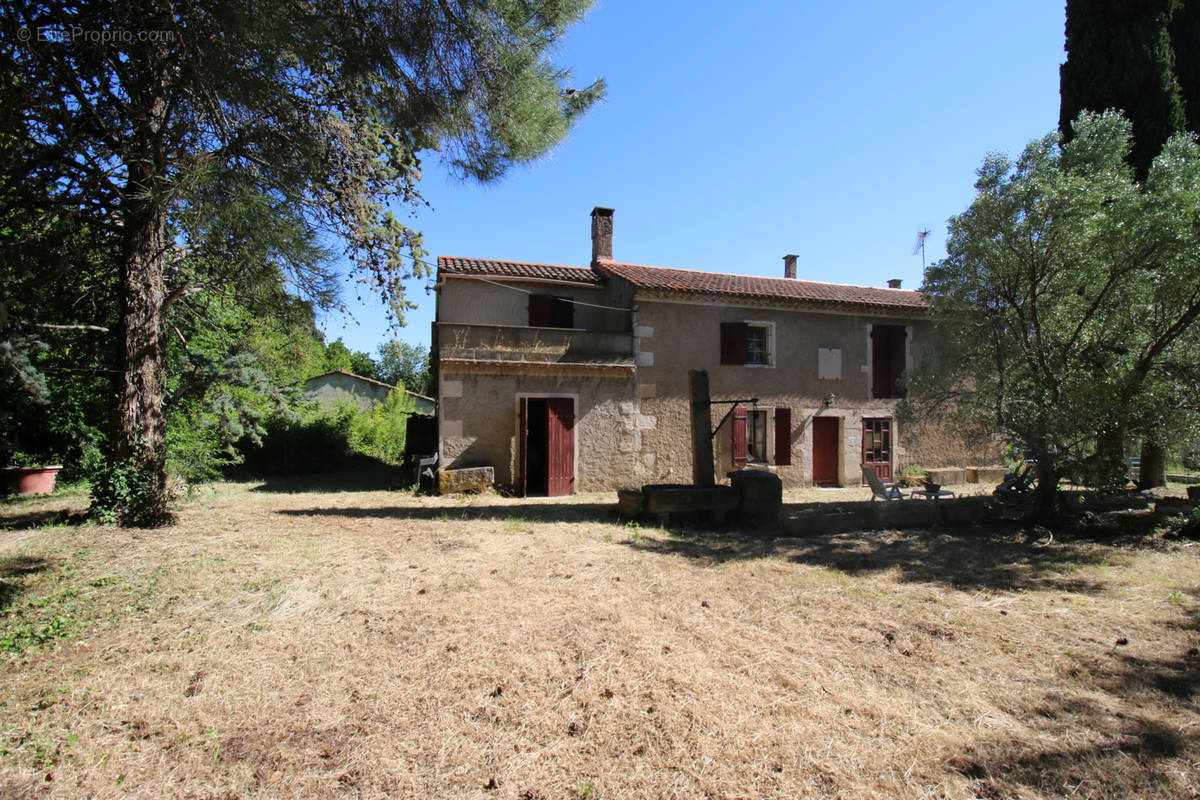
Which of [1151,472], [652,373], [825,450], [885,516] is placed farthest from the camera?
[825,450]

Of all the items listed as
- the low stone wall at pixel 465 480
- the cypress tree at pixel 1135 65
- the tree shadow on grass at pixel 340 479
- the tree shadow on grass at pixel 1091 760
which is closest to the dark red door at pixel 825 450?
the cypress tree at pixel 1135 65

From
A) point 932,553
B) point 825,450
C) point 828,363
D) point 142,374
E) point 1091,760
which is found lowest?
point 1091,760

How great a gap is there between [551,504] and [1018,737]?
333 inches

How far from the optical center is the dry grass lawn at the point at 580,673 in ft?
→ 9.20

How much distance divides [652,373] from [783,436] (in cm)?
365

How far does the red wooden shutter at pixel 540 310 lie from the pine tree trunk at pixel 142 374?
7739 millimetres

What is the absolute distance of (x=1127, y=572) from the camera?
627 centimetres

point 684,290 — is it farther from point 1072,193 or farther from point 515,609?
point 515,609

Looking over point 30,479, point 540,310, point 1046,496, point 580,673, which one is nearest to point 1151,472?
point 1046,496

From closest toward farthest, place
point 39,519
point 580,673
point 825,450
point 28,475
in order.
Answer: point 580,673 < point 39,519 < point 28,475 < point 825,450

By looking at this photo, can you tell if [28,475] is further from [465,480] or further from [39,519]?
[465,480]

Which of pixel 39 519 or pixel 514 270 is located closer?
pixel 39 519

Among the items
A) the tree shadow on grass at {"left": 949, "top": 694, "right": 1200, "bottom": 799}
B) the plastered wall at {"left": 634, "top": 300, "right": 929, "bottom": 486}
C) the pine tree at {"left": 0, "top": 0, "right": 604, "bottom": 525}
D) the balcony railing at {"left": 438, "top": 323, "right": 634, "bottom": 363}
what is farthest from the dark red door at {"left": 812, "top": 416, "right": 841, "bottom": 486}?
the tree shadow on grass at {"left": 949, "top": 694, "right": 1200, "bottom": 799}

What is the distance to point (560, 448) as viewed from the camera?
12609 millimetres
